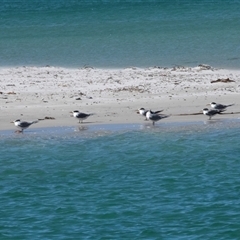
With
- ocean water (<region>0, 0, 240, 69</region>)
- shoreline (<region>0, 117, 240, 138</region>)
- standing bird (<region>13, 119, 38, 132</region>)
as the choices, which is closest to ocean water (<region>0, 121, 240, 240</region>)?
shoreline (<region>0, 117, 240, 138</region>)

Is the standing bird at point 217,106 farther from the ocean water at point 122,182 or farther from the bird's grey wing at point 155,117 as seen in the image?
the bird's grey wing at point 155,117

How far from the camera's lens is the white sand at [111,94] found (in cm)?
1723

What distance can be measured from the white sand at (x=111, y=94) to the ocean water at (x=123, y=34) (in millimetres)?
3178

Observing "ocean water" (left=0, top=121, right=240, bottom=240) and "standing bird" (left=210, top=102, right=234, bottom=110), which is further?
"standing bird" (left=210, top=102, right=234, bottom=110)

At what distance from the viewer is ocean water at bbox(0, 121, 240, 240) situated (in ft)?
36.1

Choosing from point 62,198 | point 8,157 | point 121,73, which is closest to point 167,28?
point 121,73

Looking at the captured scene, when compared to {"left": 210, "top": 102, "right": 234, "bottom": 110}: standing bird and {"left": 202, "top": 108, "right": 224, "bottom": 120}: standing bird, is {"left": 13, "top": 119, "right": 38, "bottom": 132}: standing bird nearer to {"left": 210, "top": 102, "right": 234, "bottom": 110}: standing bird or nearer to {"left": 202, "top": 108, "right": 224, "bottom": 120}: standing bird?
{"left": 202, "top": 108, "right": 224, "bottom": 120}: standing bird

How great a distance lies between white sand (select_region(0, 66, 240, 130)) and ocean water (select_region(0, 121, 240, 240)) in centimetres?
72

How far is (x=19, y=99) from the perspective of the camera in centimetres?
1842

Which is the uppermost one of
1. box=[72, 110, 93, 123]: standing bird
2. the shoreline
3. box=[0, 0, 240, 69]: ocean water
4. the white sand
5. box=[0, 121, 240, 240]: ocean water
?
box=[0, 0, 240, 69]: ocean water

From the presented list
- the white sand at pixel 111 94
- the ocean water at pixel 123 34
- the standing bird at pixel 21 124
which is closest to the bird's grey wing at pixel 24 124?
the standing bird at pixel 21 124

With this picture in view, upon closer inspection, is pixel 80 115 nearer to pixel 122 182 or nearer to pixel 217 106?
pixel 217 106

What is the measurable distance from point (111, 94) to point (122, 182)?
6.02 metres

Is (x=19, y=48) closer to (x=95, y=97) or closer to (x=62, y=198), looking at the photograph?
(x=95, y=97)
